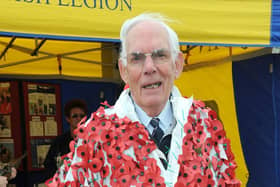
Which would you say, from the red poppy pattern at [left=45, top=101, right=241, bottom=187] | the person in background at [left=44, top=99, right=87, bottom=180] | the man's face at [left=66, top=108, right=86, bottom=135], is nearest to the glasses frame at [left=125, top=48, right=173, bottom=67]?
the red poppy pattern at [left=45, top=101, right=241, bottom=187]

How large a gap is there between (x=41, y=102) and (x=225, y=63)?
2.32 meters

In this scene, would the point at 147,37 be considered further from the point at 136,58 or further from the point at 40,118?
the point at 40,118

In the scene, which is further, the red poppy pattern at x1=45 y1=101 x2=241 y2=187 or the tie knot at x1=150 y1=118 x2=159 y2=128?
the tie knot at x1=150 y1=118 x2=159 y2=128

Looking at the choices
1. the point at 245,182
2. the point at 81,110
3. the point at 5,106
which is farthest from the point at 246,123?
the point at 5,106

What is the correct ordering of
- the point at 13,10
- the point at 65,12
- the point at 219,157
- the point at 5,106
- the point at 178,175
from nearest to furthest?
1. the point at 178,175
2. the point at 219,157
3. the point at 13,10
4. the point at 65,12
5. the point at 5,106

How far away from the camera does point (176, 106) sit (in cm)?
153

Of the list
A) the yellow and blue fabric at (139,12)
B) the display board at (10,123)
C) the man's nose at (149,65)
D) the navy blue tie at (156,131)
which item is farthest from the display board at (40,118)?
the man's nose at (149,65)

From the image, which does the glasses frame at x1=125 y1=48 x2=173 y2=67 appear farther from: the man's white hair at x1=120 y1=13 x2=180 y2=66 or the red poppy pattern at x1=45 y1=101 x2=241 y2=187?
the red poppy pattern at x1=45 y1=101 x2=241 y2=187

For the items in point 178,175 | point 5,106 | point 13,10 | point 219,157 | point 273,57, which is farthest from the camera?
point 5,106

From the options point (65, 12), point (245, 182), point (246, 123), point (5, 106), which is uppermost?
point (65, 12)

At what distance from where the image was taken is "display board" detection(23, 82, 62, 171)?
4.30m

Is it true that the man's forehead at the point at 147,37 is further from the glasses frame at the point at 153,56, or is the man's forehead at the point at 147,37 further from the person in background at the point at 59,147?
the person in background at the point at 59,147

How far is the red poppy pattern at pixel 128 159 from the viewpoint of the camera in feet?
4.31

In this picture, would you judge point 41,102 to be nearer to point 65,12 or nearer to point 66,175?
point 65,12
